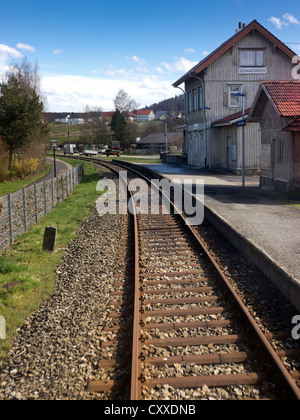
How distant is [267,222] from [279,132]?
769 cm

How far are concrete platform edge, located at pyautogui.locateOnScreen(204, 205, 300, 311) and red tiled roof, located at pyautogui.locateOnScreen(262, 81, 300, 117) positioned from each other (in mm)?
A: 7005

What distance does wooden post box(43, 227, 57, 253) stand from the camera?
1036 cm

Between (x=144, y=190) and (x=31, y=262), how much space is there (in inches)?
477

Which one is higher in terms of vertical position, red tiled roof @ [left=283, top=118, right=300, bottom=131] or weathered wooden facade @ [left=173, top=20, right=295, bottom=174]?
weathered wooden facade @ [left=173, top=20, right=295, bottom=174]

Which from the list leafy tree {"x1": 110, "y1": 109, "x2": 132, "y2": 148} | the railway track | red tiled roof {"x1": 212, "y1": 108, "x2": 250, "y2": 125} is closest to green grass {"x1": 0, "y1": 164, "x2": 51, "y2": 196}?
red tiled roof {"x1": 212, "y1": 108, "x2": 250, "y2": 125}

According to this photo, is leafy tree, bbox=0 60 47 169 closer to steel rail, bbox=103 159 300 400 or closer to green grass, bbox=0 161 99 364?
green grass, bbox=0 161 99 364

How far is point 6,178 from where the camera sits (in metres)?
34.2

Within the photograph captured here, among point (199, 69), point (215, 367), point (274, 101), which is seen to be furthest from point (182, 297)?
point (199, 69)

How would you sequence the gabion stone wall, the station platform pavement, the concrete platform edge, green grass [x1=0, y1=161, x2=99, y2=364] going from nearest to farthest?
1. green grass [x1=0, y1=161, x2=99, y2=364]
2. the concrete platform edge
3. the station platform pavement
4. the gabion stone wall

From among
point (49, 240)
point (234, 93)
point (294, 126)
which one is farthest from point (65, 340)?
point (234, 93)

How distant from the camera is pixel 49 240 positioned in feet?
34.3

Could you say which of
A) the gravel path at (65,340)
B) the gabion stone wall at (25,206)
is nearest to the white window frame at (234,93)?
the gabion stone wall at (25,206)

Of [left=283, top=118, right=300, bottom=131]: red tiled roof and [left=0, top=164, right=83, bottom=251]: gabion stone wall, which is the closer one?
[left=0, top=164, right=83, bottom=251]: gabion stone wall

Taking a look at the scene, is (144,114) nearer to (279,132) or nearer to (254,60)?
(254,60)
